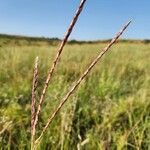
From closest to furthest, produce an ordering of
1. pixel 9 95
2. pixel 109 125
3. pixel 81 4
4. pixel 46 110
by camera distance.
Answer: pixel 81 4
pixel 109 125
pixel 46 110
pixel 9 95

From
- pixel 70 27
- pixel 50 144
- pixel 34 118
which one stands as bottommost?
pixel 50 144

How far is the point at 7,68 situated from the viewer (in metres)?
5.57

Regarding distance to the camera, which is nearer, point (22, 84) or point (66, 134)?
point (66, 134)

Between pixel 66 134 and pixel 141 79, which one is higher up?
pixel 141 79

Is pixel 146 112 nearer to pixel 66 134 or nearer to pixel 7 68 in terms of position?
pixel 66 134

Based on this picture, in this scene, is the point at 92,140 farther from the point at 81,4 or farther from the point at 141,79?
the point at 141,79

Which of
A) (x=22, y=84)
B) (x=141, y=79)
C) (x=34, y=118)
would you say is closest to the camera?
(x=34, y=118)

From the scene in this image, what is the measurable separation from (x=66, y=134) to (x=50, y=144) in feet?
0.39

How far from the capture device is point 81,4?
0.56 meters

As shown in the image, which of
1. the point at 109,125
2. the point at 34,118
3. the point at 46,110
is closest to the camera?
the point at 34,118

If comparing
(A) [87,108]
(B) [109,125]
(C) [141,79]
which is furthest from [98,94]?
(C) [141,79]

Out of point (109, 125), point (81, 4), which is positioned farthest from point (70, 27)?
point (109, 125)

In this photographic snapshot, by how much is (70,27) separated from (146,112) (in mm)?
2976

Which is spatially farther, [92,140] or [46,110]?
[46,110]
